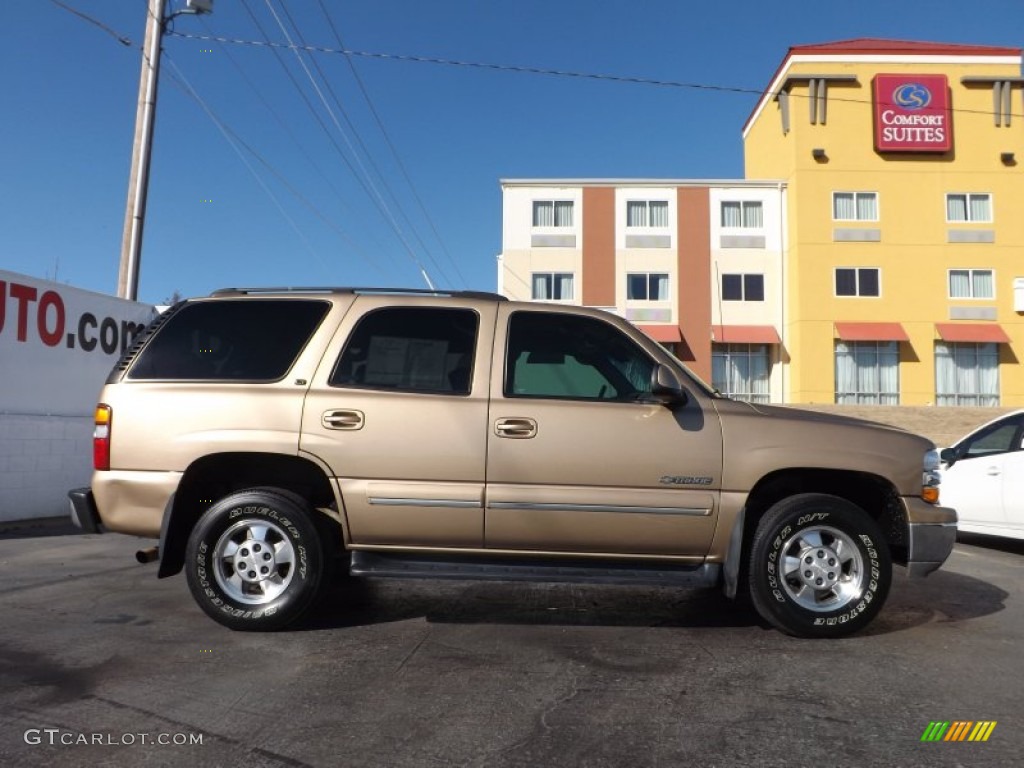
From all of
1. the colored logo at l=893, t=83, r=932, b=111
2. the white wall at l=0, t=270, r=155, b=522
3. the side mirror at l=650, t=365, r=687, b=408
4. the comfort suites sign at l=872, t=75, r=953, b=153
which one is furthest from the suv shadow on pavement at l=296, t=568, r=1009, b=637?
the colored logo at l=893, t=83, r=932, b=111

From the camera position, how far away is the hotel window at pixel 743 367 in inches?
1331

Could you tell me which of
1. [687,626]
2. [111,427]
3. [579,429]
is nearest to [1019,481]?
[687,626]

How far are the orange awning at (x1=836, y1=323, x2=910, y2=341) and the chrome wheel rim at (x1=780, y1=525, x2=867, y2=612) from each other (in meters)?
30.3

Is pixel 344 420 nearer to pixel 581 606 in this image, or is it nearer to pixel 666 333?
pixel 581 606

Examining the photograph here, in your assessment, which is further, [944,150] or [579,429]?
[944,150]

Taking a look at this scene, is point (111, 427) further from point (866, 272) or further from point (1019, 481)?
point (866, 272)

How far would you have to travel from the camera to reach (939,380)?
32.9 m

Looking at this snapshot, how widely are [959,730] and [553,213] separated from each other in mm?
32226

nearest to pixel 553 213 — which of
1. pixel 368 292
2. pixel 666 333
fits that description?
pixel 666 333

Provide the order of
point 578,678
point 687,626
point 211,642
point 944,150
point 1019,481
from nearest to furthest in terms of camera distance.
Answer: point 578,678 → point 211,642 → point 687,626 → point 1019,481 → point 944,150

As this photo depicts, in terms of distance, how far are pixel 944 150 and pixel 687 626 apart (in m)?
34.6

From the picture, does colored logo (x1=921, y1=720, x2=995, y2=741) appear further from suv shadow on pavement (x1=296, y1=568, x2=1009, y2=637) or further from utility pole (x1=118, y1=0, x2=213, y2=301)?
utility pole (x1=118, y1=0, x2=213, y2=301)

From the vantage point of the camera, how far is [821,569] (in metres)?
4.38

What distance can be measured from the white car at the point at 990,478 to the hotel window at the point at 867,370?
1030 inches
